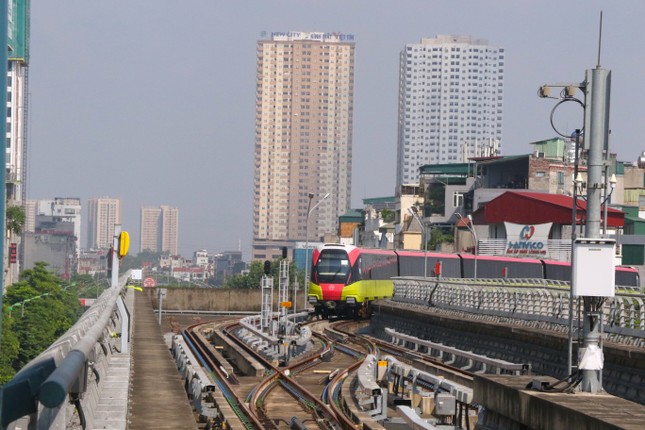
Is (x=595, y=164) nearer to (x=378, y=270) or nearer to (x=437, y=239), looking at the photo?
(x=378, y=270)

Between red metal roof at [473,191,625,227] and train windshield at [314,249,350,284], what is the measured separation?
94.5 feet

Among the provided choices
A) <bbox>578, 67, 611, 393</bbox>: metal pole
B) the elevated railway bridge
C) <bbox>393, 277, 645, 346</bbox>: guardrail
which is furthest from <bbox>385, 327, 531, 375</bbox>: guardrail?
<bbox>578, 67, 611, 393</bbox>: metal pole

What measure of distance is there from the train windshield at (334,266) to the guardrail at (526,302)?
258 centimetres

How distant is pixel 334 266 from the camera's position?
172 feet

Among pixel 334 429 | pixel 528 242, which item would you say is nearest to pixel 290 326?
pixel 334 429

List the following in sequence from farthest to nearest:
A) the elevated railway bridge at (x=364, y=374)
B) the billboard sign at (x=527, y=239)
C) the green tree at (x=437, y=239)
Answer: the green tree at (x=437, y=239) → the billboard sign at (x=527, y=239) → the elevated railway bridge at (x=364, y=374)

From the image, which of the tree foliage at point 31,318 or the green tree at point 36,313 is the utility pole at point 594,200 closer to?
the tree foliage at point 31,318

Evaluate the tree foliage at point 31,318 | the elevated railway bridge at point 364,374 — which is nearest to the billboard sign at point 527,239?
the elevated railway bridge at point 364,374

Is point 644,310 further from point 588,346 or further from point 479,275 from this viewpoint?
point 479,275

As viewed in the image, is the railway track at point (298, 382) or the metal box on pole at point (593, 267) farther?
the railway track at point (298, 382)

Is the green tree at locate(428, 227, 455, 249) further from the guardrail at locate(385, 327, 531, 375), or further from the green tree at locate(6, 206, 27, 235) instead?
the guardrail at locate(385, 327, 531, 375)

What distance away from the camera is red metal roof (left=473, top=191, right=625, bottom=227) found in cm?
7900

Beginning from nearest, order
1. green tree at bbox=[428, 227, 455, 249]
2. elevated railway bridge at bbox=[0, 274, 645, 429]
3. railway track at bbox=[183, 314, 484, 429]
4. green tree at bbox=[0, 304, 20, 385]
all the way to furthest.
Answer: elevated railway bridge at bbox=[0, 274, 645, 429]
railway track at bbox=[183, 314, 484, 429]
green tree at bbox=[0, 304, 20, 385]
green tree at bbox=[428, 227, 455, 249]

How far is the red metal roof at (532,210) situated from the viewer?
79.0m
